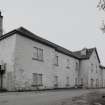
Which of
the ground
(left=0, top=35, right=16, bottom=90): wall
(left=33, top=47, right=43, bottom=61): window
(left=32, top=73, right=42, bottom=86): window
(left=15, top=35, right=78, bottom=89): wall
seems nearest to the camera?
the ground

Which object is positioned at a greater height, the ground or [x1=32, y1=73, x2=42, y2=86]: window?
[x1=32, y1=73, x2=42, y2=86]: window

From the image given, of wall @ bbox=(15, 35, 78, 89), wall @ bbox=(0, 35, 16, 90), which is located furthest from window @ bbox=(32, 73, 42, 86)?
wall @ bbox=(0, 35, 16, 90)

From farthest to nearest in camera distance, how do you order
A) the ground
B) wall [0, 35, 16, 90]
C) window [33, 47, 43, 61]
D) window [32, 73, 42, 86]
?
window [33, 47, 43, 61] → window [32, 73, 42, 86] → wall [0, 35, 16, 90] → the ground

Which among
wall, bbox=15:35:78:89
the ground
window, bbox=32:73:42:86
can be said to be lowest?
the ground

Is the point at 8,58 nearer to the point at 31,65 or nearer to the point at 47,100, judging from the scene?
the point at 31,65

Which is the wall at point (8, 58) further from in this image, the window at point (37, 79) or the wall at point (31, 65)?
the window at point (37, 79)

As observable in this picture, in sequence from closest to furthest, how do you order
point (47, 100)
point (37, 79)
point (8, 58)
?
1. point (47, 100)
2. point (8, 58)
3. point (37, 79)

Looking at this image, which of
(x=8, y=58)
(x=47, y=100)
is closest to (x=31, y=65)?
(x=8, y=58)

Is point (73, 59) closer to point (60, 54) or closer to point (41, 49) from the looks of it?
point (60, 54)

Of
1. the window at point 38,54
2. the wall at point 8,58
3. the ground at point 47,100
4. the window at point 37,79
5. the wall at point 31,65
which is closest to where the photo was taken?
the ground at point 47,100

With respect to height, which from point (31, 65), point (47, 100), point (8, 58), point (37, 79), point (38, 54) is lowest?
point (47, 100)

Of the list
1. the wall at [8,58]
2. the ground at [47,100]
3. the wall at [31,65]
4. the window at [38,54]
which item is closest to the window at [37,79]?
the wall at [31,65]

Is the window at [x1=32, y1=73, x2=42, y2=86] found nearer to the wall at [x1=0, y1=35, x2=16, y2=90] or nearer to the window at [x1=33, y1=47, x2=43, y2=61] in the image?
the window at [x1=33, y1=47, x2=43, y2=61]

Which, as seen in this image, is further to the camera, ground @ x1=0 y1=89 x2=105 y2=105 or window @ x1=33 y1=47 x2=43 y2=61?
window @ x1=33 y1=47 x2=43 y2=61
